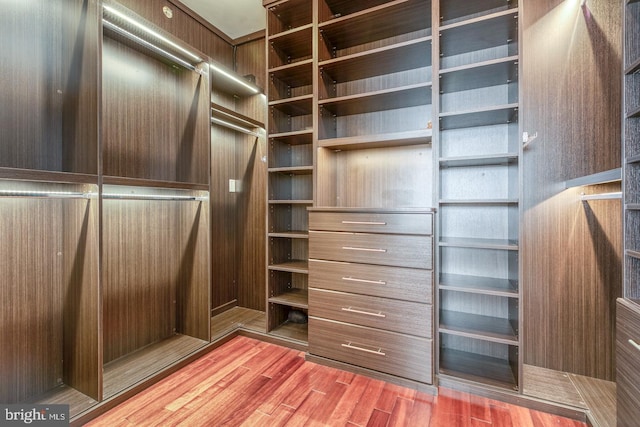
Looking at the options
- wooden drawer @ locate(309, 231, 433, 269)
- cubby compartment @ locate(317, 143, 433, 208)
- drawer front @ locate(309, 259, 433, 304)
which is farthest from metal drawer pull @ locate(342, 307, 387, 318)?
cubby compartment @ locate(317, 143, 433, 208)

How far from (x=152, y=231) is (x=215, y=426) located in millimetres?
1397

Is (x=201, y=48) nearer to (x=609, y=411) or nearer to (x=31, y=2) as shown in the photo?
(x=31, y=2)

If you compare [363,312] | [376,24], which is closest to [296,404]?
[363,312]

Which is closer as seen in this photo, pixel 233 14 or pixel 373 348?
pixel 373 348

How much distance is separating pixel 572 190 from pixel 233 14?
9.68 feet

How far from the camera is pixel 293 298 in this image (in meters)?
2.41

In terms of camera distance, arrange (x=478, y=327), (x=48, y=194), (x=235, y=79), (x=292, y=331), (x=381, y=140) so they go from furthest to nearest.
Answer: (x=235, y=79) < (x=292, y=331) < (x=381, y=140) < (x=478, y=327) < (x=48, y=194)

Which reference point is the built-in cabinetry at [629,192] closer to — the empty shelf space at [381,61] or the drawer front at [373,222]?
the drawer front at [373,222]

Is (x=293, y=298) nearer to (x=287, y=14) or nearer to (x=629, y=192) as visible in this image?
(x=629, y=192)

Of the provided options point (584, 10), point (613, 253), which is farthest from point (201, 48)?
point (613, 253)

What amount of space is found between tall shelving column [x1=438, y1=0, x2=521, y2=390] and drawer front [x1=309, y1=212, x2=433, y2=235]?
0.67 ft

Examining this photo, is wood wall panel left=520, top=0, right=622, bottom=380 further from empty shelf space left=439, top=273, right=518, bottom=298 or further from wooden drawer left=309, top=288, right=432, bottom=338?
wooden drawer left=309, top=288, right=432, bottom=338

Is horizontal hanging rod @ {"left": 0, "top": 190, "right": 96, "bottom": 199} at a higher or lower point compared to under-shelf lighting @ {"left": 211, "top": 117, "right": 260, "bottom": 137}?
lower

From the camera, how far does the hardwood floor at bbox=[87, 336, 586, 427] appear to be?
149cm
